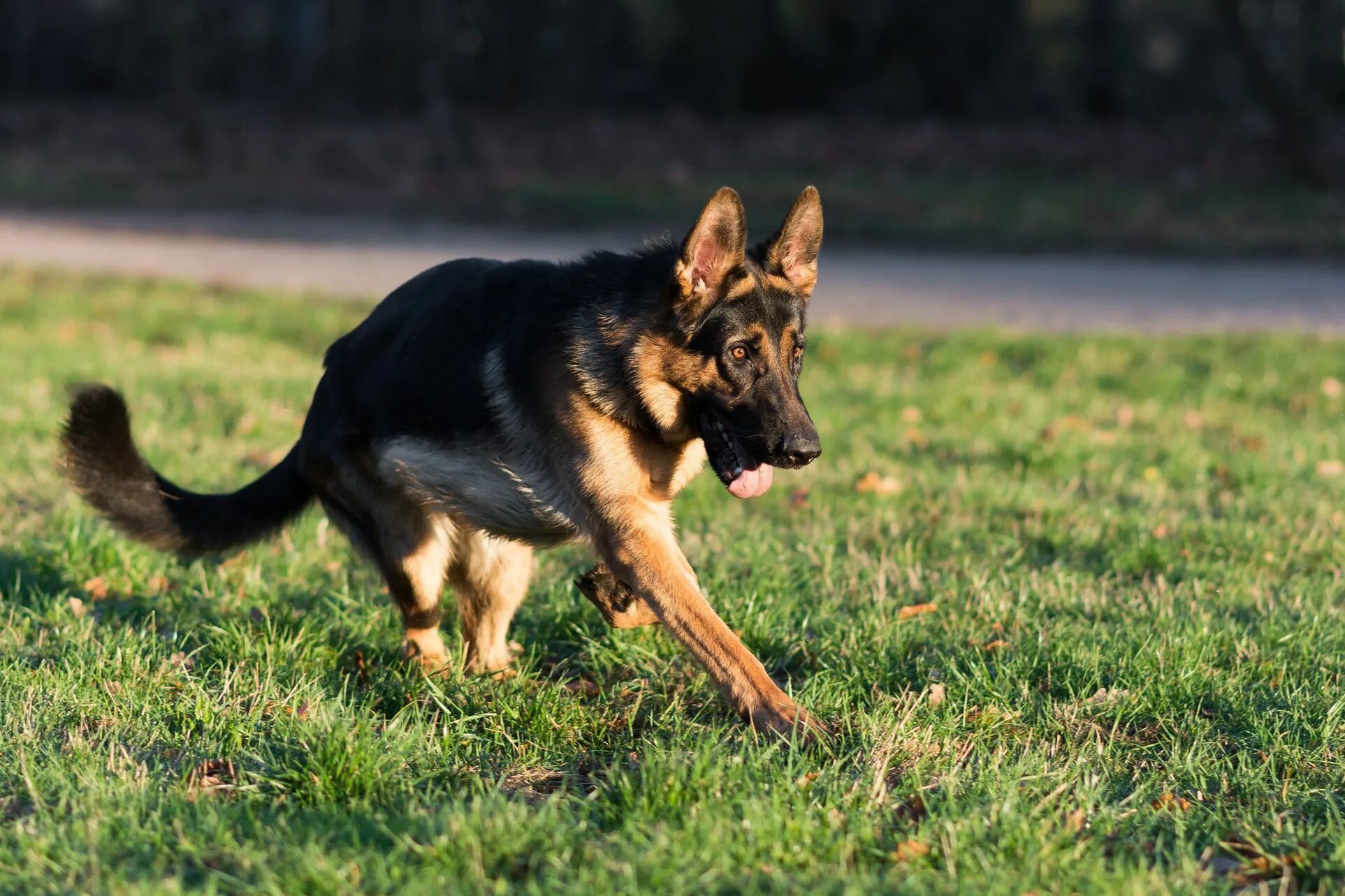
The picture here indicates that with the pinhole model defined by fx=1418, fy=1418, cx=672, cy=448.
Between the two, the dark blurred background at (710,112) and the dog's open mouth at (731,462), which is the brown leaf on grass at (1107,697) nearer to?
the dog's open mouth at (731,462)

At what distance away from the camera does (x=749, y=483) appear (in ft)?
13.6

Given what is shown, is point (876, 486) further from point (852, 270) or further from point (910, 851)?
point (852, 270)

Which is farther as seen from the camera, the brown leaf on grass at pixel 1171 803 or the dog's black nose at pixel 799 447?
the dog's black nose at pixel 799 447

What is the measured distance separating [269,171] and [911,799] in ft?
71.6

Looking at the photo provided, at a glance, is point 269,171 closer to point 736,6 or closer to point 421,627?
point 736,6

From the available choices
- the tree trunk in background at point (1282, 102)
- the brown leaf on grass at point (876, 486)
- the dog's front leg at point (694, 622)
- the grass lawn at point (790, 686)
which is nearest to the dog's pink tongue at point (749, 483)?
the dog's front leg at point (694, 622)

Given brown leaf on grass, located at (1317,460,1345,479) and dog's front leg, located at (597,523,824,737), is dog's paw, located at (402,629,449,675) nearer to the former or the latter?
dog's front leg, located at (597,523,824,737)

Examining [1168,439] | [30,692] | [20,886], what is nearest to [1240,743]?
[20,886]

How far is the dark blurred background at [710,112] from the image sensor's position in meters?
18.8

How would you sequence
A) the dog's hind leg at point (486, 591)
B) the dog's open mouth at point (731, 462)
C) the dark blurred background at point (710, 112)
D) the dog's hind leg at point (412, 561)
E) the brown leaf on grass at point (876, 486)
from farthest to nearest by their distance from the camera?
the dark blurred background at point (710, 112) < the brown leaf on grass at point (876, 486) < the dog's hind leg at point (486, 591) < the dog's hind leg at point (412, 561) < the dog's open mouth at point (731, 462)

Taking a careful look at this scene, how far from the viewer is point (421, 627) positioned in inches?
181

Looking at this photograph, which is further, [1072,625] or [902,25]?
[902,25]

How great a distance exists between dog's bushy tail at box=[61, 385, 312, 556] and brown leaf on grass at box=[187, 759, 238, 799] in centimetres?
132

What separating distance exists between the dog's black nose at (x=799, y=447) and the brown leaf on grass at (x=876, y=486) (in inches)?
112
